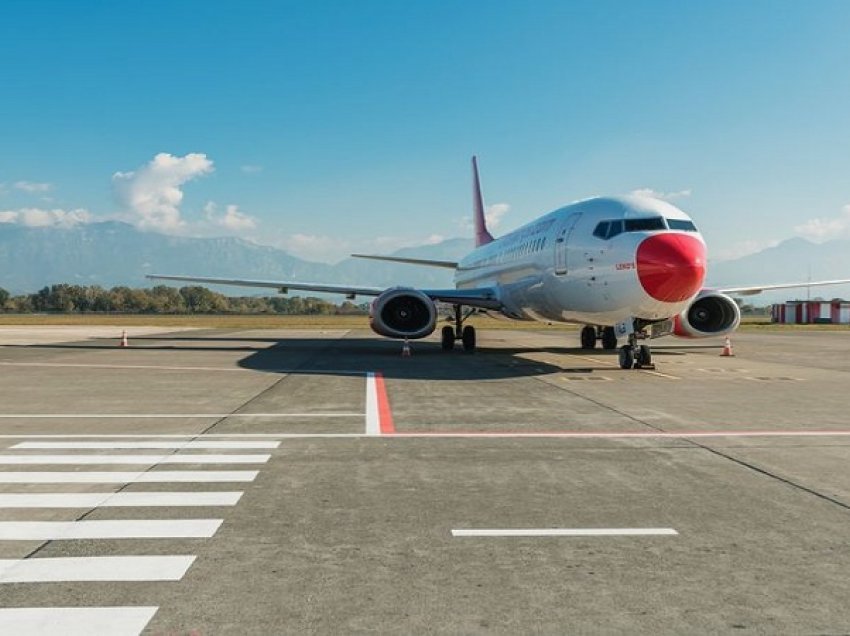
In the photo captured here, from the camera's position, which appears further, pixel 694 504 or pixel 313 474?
pixel 313 474

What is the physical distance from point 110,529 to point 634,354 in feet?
50.6

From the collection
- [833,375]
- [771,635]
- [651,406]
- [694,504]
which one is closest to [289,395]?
[651,406]

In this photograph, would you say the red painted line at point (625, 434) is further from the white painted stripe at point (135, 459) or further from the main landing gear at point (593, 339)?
the main landing gear at point (593, 339)

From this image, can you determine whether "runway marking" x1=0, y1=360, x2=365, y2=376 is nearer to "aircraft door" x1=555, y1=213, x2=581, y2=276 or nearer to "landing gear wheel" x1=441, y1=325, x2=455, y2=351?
"aircraft door" x1=555, y1=213, x2=581, y2=276

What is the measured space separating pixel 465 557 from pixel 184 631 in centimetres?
178

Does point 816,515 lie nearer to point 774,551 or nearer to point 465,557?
point 774,551

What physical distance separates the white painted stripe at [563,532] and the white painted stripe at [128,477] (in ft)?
8.30

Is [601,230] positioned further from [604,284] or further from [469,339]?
[469,339]

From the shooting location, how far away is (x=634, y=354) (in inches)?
723

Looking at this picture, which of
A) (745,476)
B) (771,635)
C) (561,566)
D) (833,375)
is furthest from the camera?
(833,375)

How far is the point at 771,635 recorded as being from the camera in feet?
11.1

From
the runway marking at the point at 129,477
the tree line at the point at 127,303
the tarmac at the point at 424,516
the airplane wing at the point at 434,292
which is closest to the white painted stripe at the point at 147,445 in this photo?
the tarmac at the point at 424,516

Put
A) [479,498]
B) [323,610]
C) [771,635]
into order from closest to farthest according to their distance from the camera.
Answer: [771,635]
[323,610]
[479,498]

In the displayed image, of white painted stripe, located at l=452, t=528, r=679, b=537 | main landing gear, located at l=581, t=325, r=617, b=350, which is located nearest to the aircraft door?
main landing gear, located at l=581, t=325, r=617, b=350
